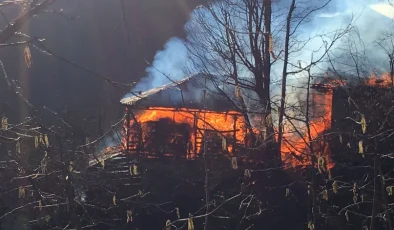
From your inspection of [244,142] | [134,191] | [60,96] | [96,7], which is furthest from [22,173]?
[60,96]

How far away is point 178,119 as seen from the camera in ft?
43.0

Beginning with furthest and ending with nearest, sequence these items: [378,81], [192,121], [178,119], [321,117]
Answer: [178,119] → [192,121] → [378,81] → [321,117]

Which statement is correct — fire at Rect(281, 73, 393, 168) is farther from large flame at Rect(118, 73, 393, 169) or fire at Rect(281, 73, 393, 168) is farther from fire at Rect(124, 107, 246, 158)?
fire at Rect(124, 107, 246, 158)

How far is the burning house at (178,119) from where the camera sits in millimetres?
11773

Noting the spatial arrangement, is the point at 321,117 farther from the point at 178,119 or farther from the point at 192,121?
the point at 178,119

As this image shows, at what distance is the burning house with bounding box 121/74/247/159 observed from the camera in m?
11.8

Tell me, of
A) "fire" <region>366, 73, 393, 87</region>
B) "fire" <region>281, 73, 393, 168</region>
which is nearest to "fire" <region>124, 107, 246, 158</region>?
"fire" <region>281, 73, 393, 168</region>

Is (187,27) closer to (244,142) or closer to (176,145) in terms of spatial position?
(176,145)

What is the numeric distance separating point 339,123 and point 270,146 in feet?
4.62

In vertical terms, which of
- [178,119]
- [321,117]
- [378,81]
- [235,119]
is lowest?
[321,117]

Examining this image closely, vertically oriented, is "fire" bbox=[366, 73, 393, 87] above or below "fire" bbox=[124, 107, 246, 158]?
above

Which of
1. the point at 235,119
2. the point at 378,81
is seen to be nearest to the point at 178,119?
the point at 235,119

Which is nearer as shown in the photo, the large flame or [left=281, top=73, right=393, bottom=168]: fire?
[left=281, top=73, right=393, bottom=168]: fire

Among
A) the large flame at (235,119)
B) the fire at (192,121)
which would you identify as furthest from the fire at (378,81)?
the fire at (192,121)
